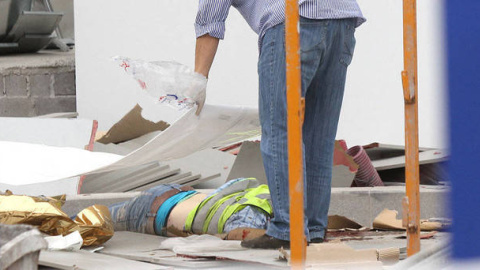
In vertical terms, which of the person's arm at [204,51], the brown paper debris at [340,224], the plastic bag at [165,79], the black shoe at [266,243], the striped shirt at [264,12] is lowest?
the brown paper debris at [340,224]

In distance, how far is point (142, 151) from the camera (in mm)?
3398

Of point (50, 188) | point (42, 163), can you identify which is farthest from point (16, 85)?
point (42, 163)

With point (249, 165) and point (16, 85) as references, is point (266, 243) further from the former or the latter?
point (16, 85)

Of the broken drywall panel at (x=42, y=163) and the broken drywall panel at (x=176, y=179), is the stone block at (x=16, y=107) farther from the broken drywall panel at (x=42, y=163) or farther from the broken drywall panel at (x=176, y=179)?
the broken drywall panel at (x=42, y=163)

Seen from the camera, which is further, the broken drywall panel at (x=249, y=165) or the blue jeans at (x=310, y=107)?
the broken drywall panel at (x=249, y=165)

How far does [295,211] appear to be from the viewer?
2541 millimetres

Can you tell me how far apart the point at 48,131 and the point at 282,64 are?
9.27 ft

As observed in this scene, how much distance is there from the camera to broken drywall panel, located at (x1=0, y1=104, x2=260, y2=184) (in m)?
3.43

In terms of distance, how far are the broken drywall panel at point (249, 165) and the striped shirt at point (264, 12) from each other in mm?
1685

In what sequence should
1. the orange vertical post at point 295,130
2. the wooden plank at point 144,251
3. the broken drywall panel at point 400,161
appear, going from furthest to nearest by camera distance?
the broken drywall panel at point 400,161, the wooden plank at point 144,251, the orange vertical post at point 295,130

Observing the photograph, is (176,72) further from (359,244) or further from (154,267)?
(359,244)

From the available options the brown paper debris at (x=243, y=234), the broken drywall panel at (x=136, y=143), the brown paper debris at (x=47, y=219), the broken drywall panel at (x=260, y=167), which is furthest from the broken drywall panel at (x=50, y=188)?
the brown paper debris at (x=243, y=234)

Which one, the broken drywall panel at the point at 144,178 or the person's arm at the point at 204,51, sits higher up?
the person's arm at the point at 204,51

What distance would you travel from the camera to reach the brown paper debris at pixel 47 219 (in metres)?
3.54
